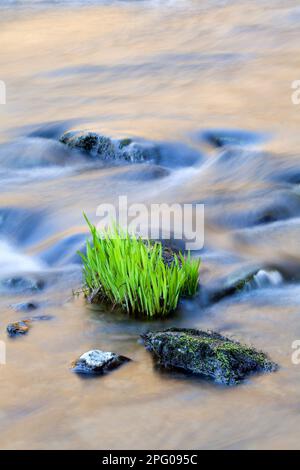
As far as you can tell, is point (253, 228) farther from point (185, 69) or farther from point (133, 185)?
point (185, 69)

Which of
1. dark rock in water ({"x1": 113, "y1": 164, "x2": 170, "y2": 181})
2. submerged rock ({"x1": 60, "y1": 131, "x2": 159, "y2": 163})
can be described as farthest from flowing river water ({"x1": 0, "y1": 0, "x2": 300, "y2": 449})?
submerged rock ({"x1": 60, "y1": 131, "x2": 159, "y2": 163})

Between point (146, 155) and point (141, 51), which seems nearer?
point (146, 155)

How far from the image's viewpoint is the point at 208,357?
4.18 meters

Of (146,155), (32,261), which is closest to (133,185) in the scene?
(146,155)

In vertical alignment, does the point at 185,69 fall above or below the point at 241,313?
above

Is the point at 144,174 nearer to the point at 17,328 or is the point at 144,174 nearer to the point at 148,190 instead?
the point at 148,190

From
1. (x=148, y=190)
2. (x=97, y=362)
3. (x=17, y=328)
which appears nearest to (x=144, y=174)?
(x=148, y=190)

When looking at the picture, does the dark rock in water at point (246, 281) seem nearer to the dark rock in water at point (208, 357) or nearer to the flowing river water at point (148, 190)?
the flowing river water at point (148, 190)

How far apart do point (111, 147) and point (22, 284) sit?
106 inches

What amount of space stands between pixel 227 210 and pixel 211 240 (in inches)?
27.7

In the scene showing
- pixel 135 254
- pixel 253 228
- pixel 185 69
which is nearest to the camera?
pixel 135 254

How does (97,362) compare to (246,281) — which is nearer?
(97,362)

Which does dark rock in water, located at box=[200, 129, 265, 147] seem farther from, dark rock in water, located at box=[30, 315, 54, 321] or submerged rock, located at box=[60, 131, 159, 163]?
dark rock in water, located at box=[30, 315, 54, 321]

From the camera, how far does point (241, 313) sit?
4.95 meters
